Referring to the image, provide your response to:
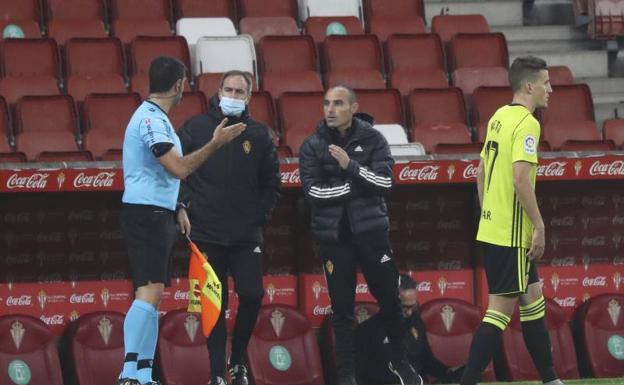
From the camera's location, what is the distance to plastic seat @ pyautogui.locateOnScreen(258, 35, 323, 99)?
1298 cm

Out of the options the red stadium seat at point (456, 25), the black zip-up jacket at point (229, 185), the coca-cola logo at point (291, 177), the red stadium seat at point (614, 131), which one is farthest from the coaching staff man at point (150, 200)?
the red stadium seat at point (456, 25)

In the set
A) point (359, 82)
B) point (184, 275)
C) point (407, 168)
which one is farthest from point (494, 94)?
point (184, 275)

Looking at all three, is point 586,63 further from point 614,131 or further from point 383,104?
point 383,104

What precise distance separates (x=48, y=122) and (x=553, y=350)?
4239mm

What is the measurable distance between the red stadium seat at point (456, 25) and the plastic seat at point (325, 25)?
31.2 inches

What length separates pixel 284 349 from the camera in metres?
10.9

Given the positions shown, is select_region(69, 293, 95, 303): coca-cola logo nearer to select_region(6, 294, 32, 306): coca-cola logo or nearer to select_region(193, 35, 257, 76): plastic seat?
select_region(6, 294, 32, 306): coca-cola logo

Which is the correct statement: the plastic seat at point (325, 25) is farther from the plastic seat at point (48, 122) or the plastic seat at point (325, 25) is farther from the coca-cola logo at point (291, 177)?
the coca-cola logo at point (291, 177)

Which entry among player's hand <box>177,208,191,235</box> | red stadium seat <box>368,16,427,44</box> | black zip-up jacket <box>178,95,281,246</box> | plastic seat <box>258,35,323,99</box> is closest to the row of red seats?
black zip-up jacket <box>178,95,281,246</box>

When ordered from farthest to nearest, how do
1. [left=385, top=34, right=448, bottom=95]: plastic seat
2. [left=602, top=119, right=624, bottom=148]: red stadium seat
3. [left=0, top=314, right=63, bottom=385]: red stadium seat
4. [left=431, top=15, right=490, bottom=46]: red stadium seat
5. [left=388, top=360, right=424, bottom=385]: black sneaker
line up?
[left=431, top=15, right=490, bottom=46]: red stadium seat → [left=385, top=34, right=448, bottom=95]: plastic seat → [left=602, top=119, right=624, bottom=148]: red stadium seat → [left=0, top=314, right=63, bottom=385]: red stadium seat → [left=388, top=360, right=424, bottom=385]: black sneaker

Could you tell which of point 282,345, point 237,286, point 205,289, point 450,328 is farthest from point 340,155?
point 450,328

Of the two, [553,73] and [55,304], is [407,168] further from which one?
[553,73]

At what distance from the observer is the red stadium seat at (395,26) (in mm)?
14352

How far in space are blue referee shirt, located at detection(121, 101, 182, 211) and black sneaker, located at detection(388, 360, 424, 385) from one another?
96.3 inches
